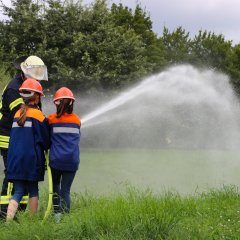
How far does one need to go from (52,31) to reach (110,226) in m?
18.1

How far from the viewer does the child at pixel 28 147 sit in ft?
15.2

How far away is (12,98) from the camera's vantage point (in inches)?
197

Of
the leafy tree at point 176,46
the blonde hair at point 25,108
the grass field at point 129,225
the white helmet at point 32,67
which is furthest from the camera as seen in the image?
the leafy tree at point 176,46

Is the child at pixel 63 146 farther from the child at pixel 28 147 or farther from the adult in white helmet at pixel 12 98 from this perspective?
the adult in white helmet at pixel 12 98

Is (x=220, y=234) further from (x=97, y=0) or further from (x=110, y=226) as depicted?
(x=97, y=0)

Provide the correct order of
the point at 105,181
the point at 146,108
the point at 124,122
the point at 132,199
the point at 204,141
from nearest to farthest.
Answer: the point at 132,199 < the point at 105,181 < the point at 146,108 < the point at 124,122 < the point at 204,141

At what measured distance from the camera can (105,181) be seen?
357 inches

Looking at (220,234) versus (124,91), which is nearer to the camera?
(220,234)

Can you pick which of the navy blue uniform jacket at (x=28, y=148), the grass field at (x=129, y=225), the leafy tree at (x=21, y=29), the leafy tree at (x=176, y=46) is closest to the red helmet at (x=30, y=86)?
A: the navy blue uniform jacket at (x=28, y=148)

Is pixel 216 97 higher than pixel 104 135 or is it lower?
higher

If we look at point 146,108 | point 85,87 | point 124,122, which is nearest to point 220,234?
point 146,108

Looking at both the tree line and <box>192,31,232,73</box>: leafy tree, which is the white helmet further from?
<box>192,31,232,73</box>: leafy tree

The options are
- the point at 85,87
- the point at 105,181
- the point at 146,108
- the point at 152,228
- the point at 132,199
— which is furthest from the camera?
the point at 85,87

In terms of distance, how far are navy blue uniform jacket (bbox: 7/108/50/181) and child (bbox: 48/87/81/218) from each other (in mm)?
117
